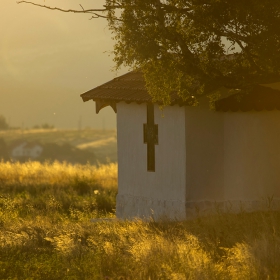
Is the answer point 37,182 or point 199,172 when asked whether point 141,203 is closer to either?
point 199,172

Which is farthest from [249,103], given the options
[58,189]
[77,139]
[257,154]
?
[77,139]

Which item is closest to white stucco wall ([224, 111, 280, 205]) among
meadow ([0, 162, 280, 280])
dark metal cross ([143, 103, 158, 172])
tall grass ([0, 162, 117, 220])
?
meadow ([0, 162, 280, 280])

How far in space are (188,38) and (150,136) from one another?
4.52 m

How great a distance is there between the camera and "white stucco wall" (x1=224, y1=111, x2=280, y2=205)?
17.2m

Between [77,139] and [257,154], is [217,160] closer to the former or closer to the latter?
[257,154]

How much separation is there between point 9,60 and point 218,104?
175 m

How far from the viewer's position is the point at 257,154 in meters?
17.2

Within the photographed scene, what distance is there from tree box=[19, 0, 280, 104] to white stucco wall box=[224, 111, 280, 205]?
8.36 feet

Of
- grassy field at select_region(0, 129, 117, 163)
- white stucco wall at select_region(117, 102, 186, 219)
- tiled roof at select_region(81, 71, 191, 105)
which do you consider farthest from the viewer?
grassy field at select_region(0, 129, 117, 163)

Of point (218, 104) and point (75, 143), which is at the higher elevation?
point (218, 104)

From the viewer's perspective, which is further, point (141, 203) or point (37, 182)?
point (37, 182)

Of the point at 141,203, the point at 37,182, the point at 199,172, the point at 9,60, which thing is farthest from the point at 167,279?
the point at 9,60

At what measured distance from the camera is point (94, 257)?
11945mm

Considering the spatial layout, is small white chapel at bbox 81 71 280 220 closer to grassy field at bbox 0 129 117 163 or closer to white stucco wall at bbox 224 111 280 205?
white stucco wall at bbox 224 111 280 205
